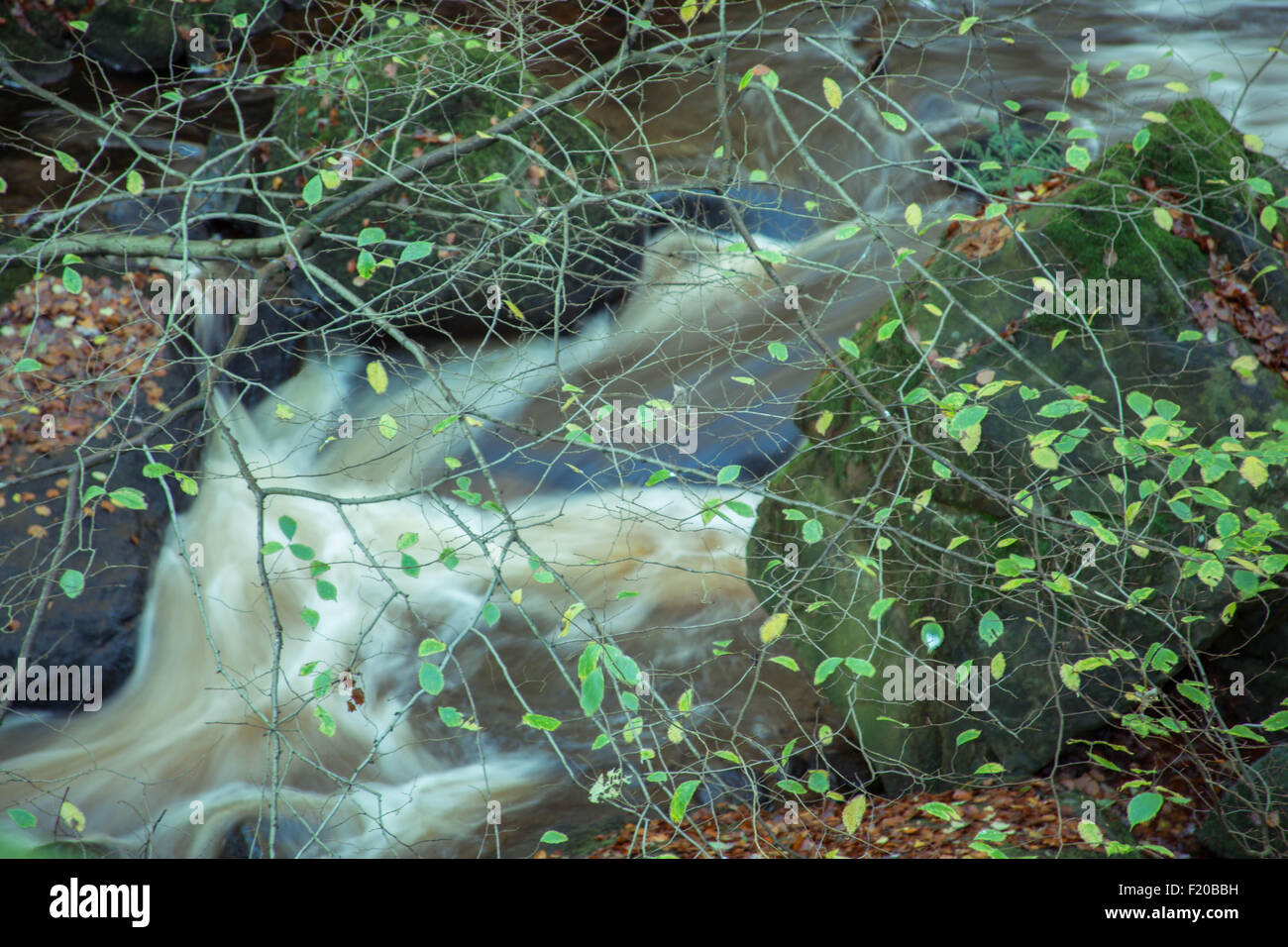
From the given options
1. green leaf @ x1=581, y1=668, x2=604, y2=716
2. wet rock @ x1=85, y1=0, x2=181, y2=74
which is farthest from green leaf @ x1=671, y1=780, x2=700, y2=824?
wet rock @ x1=85, y1=0, x2=181, y2=74

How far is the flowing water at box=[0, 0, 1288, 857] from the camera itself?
509 centimetres

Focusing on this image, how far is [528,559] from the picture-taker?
→ 4188 mm

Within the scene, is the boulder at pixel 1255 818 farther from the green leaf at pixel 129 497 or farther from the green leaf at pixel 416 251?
the green leaf at pixel 129 497

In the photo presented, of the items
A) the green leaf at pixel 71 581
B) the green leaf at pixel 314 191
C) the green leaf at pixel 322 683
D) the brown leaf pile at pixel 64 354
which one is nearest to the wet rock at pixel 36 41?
the brown leaf pile at pixel 64 354

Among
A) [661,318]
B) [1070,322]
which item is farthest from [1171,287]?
[661,318]

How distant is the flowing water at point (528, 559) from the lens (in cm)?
509

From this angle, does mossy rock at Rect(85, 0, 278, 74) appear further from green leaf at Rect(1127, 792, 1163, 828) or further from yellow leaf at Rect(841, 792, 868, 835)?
green leaf at Rect(1127, 792, 1163, 828)

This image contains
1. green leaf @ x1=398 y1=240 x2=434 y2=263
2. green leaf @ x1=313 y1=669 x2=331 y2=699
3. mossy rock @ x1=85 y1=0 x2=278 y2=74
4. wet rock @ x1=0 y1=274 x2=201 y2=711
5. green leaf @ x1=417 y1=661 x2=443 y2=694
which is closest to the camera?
green leaf @ x1=417 y1=661 x2=443 y2=694

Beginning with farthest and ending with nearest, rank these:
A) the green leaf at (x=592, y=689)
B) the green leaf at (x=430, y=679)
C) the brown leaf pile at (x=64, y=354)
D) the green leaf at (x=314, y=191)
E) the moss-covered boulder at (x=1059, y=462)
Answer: the brown leaf pile at (x=64, y=354)
the moss-covered boulder at (x=1059, y=462)
the green leaf at (x=314, y=191)
the green leaf at (x=430, y=679)
the green leaf at (x=592, y=689)

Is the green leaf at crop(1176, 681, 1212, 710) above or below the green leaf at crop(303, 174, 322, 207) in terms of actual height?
below

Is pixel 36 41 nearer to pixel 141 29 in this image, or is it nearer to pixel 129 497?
pixel 141 29

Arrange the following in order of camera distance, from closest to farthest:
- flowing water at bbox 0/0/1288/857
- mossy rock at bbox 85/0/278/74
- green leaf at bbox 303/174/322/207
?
green leaf at bbox 303/174/322/207 < flowing water at bbox 0/0/1288/857 < mossy rock at bbox 85/0/278/74

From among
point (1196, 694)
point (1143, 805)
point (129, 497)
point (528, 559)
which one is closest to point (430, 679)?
point (129, 497)

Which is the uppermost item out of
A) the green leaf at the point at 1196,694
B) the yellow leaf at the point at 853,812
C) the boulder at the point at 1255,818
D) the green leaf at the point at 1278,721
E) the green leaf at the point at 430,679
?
the green leaf at the point at 430,679
